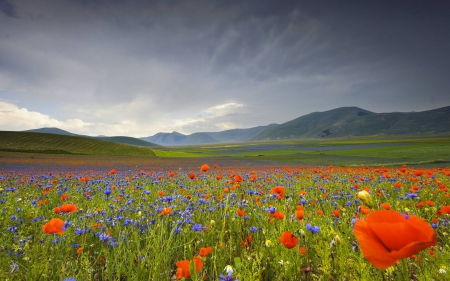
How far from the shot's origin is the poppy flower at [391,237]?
2.79 ft

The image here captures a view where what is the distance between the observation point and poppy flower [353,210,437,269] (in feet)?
2.79

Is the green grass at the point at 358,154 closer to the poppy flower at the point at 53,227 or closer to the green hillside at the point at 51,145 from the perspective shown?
the green hillside at the point at 51,145

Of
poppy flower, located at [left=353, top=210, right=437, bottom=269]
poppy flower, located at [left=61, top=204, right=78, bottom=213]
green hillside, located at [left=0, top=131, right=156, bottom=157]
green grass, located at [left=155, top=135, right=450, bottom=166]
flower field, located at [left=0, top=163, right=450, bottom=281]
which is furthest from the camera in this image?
green hillside, located at [left=0, top=131, right=156, bottom=157]

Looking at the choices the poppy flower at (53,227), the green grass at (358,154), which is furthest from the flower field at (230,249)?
the green grass at (358,154)

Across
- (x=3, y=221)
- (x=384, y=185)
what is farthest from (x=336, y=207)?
(x=3, y=221)

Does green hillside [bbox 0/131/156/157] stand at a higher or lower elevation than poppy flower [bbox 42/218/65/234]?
higher

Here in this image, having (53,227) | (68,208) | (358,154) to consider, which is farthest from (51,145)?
(358,154)

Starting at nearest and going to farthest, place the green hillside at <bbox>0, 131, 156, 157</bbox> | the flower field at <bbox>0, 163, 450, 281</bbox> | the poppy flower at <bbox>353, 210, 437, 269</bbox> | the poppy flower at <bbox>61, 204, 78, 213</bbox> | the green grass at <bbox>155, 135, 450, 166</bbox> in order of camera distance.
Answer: the poppy flower at <bbox>353, 210, 437, 269</bbox>, the flower field at <bbox>0, 163, 450, 281</bbox>, the poppy flower at <bbox>61, 204, 78, 213</bbox>, the green grass at <bbox>155, 135, 450, 166</bbox>, the green hillside at <bbox>0, 131, 156, 157</bbox>

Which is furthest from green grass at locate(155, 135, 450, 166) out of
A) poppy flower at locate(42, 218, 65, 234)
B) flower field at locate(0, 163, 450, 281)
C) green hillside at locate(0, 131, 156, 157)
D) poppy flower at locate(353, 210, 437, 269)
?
poppy flower at locate(42, 218, 65, 234)

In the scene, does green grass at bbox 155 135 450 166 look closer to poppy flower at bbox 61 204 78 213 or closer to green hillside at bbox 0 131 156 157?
green hillside at bbox 0 131 156 157

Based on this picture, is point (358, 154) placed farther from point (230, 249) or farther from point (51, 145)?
point (51, 145)

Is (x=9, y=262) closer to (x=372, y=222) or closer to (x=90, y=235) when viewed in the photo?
(x=90, y=235)

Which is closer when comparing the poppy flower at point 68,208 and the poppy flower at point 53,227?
the poppy flower at point 53,227

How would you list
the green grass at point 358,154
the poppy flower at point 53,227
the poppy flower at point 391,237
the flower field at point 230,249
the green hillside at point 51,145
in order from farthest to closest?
the green hillside at point 51,145 → the green grass at point 358,154 → the poppy flower at point 53,227 → the flower field at point 230,249 → the poppy flower at point 391,237
